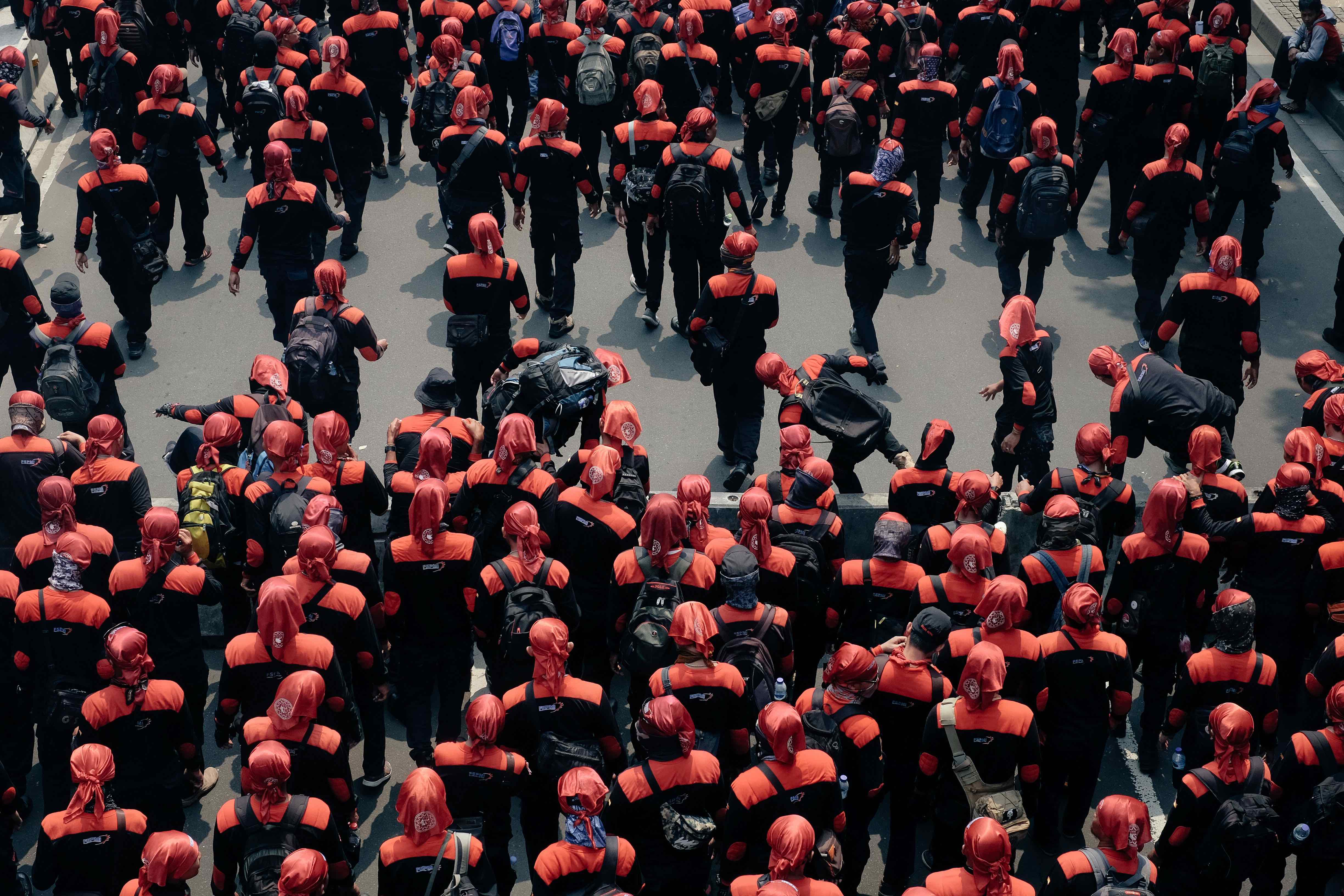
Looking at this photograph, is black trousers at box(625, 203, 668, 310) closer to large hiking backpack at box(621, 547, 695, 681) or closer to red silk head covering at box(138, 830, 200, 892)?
large hiking backpack at box(621, 547, 695, 681)

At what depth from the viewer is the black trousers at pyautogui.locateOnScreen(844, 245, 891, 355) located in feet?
41.6

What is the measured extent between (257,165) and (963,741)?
1035 centimetres

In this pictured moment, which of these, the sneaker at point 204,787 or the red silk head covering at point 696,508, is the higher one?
the red silk head covering at point 696,508

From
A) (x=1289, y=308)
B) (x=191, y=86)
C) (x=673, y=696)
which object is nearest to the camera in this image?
(x=673, y=696)

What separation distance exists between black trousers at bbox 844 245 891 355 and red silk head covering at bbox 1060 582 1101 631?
500cm

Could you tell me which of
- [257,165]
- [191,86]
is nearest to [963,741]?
[257,165]

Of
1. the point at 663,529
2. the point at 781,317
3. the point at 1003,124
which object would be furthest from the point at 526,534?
the point at 1003,124

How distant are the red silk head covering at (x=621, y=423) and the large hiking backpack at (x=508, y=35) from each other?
21.9 feet

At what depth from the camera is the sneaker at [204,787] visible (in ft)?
30.2

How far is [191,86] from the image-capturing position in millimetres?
18047

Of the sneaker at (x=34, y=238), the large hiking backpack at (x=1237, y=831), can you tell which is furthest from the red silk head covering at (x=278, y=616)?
the sneaker at (x=34, y=238)

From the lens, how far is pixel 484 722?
24.3 ft

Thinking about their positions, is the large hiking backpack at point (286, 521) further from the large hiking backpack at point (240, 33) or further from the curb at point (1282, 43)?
the curb at point (1282, 43)

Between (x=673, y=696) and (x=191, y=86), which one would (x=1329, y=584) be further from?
(x=191, y=86)
